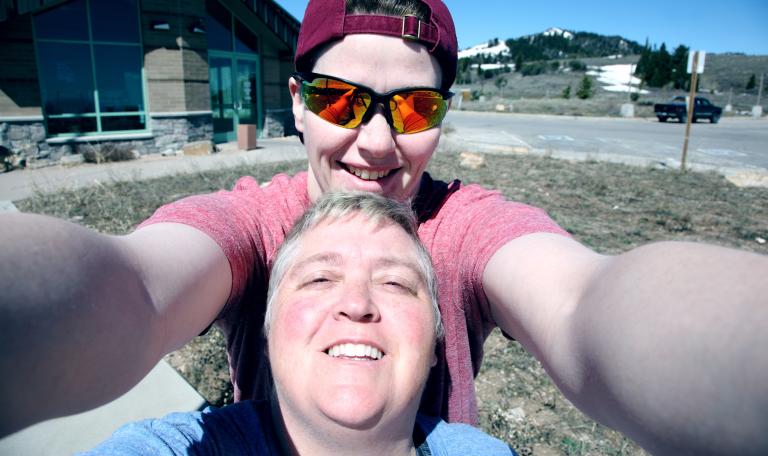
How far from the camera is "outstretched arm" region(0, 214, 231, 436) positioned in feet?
1.98

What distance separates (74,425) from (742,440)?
2.61 meters

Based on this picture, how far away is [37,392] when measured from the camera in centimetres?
64

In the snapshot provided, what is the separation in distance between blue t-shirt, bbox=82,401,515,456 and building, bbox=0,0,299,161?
11.0 m

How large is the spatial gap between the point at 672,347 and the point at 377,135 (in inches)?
42.0

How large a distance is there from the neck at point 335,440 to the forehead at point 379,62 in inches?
40.1

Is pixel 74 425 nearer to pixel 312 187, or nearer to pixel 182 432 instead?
pixel 182 432

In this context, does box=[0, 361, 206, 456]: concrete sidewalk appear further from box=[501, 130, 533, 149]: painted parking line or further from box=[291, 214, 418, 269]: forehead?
box=[501, 130, 533, 149]: painted parking line

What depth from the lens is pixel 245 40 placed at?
→ 14414 millimetres

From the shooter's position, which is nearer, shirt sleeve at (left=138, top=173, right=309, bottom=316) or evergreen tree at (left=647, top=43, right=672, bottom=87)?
shirt sleeve at (left=138, top=173, right=309, bottom=316)

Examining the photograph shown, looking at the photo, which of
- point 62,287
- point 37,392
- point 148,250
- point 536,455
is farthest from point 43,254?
point 536,455

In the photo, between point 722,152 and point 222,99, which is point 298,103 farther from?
point 722,152

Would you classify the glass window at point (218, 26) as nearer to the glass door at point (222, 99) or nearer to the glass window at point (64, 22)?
the glass door at point (222, 99)

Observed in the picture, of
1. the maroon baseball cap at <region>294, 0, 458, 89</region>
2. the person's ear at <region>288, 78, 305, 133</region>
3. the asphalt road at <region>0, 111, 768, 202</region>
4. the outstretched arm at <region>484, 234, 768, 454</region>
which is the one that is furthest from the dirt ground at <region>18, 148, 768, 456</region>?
the maroon baseball cap at <region>294, 0, 458, 89</region>

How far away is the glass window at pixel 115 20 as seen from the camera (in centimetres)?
1084
